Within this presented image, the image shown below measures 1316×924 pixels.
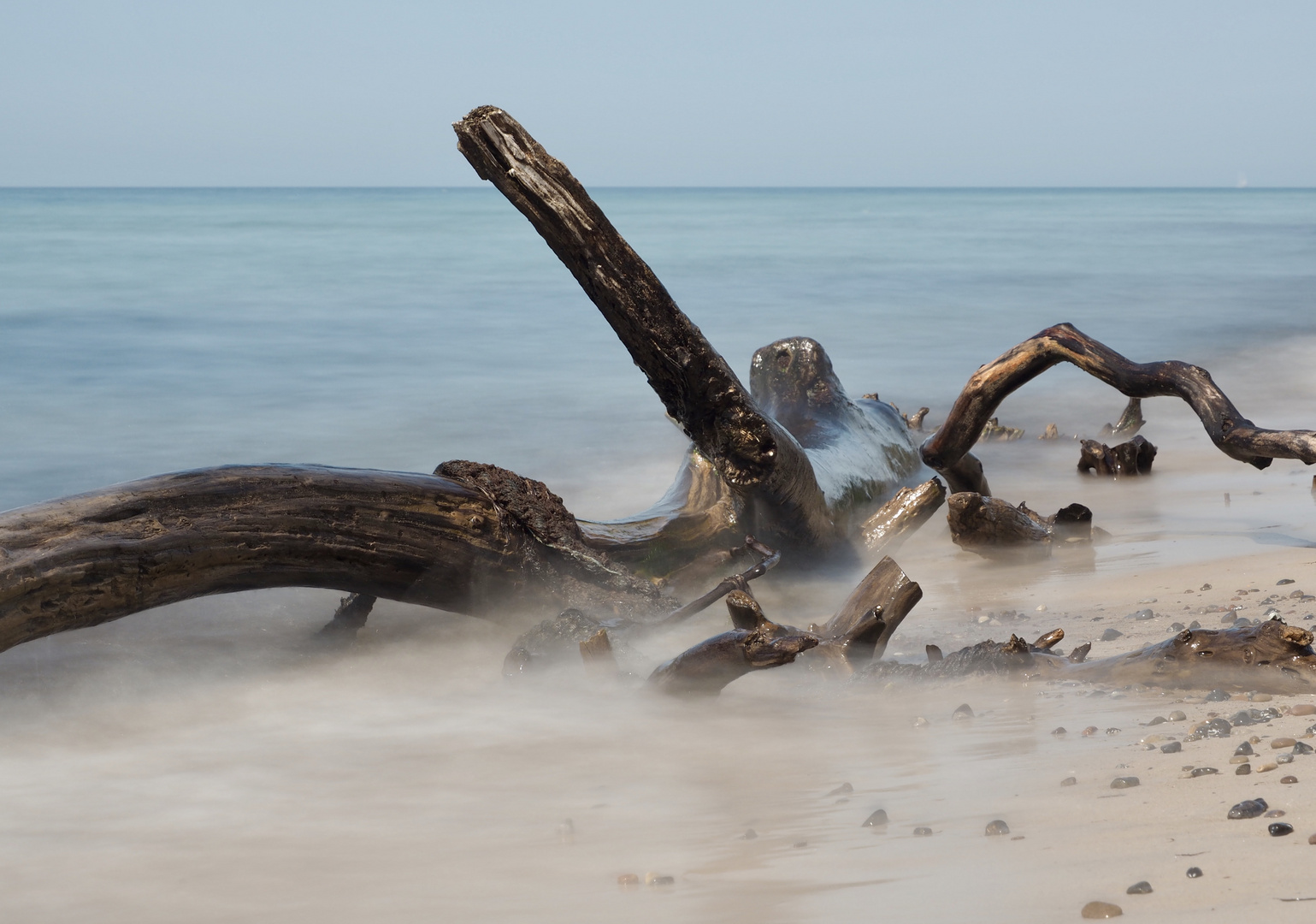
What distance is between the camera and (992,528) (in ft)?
16.3

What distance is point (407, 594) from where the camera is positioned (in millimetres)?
3582

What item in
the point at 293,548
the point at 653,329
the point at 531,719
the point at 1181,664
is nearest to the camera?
the point at 1181,664

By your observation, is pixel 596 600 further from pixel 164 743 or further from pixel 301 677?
pixel 164 743

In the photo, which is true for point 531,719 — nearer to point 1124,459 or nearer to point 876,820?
point 876,820

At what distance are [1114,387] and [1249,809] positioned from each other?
11.1 ft

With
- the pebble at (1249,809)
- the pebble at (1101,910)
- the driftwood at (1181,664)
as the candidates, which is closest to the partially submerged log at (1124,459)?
the driftwood at (1181,664)

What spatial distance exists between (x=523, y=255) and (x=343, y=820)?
2812 cm

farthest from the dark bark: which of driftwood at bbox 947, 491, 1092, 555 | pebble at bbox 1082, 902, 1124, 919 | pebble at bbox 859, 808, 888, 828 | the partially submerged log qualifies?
the partially submerged log

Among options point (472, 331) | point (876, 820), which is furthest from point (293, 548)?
point (472, 331)

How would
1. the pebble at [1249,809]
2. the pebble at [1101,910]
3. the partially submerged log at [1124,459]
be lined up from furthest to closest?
the partially submerged log at [1124,459] < the pebble at [1249,809] < the pebble at [1101,910]

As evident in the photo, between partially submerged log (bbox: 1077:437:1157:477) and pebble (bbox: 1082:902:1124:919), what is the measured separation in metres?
5.60

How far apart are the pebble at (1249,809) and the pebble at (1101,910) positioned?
39 centimetres

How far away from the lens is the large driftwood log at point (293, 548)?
9.45ft

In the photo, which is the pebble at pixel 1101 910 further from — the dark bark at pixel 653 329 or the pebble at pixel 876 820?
the dark bark at pixel 653 329
